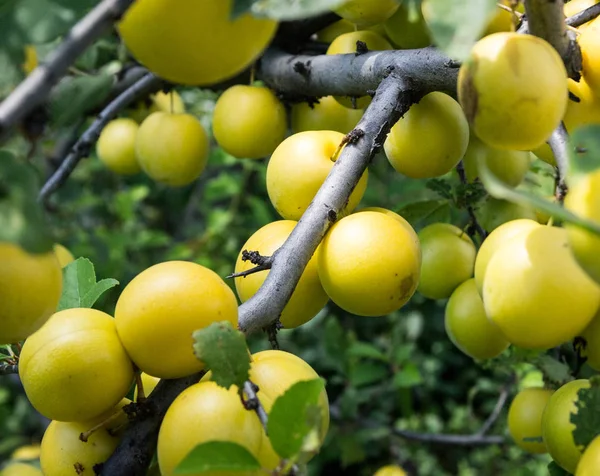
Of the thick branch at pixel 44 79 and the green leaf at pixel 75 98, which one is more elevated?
the thick branch at pixel 44 79

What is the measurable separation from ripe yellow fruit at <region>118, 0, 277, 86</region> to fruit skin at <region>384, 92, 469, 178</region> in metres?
0.49

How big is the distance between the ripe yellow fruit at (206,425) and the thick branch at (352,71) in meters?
0.55

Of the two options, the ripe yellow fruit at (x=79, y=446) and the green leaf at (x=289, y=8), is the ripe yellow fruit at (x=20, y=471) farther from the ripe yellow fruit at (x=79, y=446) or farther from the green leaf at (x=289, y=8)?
the green leaf at (x=289, y=8)

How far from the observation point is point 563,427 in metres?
0.85

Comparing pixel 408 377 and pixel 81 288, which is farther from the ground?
pixel 81 288

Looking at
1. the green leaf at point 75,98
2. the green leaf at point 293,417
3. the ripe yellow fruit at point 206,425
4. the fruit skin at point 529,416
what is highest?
the green leaf at point 75,98

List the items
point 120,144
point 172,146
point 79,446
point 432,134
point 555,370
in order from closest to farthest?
point 79,446
point 432,134
point 555,370
point 172,146
point 120,144

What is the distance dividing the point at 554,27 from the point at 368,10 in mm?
450

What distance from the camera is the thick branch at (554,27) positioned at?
0.69 meters

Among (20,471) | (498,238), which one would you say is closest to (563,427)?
(498,238)

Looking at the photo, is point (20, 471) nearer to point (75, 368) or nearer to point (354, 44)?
point (75, 368)

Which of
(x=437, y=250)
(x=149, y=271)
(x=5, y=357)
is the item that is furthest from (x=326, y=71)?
(x=5, y=357)

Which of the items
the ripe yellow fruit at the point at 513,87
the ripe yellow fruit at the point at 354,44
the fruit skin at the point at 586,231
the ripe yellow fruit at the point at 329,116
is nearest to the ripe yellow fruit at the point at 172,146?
the ripe yellow fruit at the point at 329,116

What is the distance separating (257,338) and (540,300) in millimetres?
1872
